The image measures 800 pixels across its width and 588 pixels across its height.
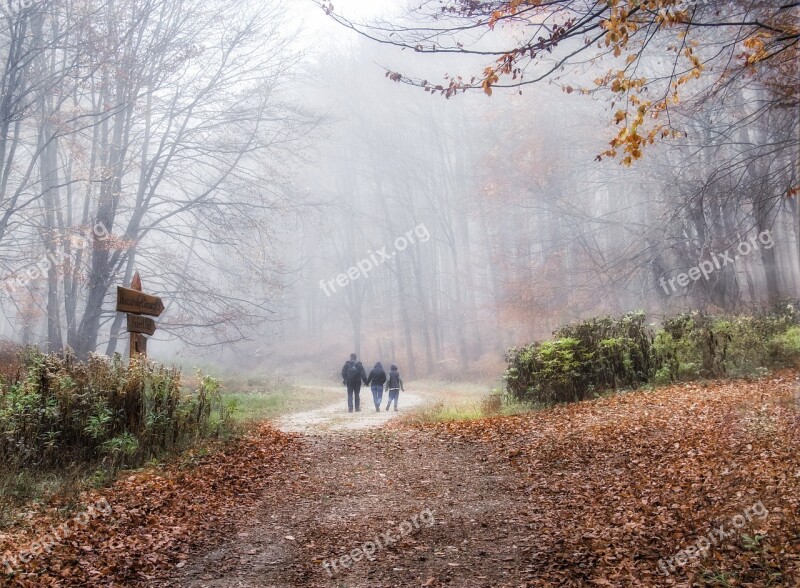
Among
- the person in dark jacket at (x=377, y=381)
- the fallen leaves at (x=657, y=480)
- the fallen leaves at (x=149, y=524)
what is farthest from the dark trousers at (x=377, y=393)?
the fallen leaves at (x=149, y=524)

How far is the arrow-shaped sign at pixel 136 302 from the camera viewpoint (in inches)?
374

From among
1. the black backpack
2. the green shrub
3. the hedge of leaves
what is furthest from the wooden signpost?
the black backpack

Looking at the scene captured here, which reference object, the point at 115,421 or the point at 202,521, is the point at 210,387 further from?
the point at 202,521

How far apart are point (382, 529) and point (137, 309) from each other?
6.01 m

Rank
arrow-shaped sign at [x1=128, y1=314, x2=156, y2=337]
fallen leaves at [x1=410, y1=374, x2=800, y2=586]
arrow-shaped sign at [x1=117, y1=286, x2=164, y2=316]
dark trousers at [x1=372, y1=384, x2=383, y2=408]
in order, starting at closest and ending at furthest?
fallen leaves at [x1=410, y1=374, x2=800, y2=586]
arrow-shaped sign at [x1=117, y1=286, x2=164, y2=316]
arrow-shaped sign at [x1=128, y1=314, x2=156, y2=337]
dark trousers at [x1=372, y1=384, x2=383, y2=408]

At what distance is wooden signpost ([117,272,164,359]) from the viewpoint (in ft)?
31.4

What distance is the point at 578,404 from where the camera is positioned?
12031mm

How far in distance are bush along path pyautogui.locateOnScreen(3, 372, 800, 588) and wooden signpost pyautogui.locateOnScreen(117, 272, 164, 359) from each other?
102 inches

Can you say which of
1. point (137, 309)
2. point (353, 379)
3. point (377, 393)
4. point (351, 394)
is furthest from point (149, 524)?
point (377, 393)

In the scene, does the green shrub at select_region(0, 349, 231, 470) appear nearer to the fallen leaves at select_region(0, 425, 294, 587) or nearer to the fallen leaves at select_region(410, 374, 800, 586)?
the fallen leaves at select_region(0, 425, 294, 587)

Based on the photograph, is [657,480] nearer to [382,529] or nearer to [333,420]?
[382,529]

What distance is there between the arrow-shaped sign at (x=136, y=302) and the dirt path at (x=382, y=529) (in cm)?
367

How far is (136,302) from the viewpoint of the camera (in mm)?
9852

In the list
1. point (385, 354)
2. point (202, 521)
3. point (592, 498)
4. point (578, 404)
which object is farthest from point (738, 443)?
point (385, 354)
